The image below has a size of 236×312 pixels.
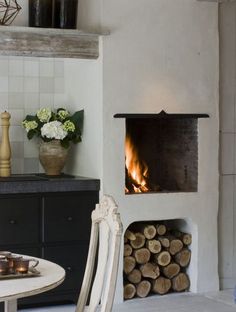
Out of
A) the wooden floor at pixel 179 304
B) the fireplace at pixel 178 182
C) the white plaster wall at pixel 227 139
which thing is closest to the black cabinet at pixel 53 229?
the wooden floor at pixel 179 304

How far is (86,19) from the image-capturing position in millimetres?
4844

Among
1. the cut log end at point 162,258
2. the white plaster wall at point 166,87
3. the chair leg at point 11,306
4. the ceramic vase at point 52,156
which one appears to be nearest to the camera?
the chair leg at point 11,306

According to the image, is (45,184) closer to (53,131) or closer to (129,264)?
(53,131)

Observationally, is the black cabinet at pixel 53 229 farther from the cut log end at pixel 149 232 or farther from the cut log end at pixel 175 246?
the cut log end at pixel 175 246

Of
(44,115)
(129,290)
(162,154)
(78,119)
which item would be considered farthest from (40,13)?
(129,290)

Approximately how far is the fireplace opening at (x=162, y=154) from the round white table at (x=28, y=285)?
2.29 meters

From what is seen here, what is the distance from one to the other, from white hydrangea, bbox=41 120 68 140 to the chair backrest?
6.25 ft

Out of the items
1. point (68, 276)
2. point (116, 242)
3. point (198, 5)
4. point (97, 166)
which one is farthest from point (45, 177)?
point (116, 242)

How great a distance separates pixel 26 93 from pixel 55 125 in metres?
0.50

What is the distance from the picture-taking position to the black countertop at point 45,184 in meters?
4.49

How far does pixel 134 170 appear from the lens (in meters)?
5.19

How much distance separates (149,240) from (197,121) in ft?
3.11

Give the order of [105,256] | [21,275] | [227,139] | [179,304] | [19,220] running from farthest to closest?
1. [227,139]
2. [179,304]
3. [19,220]
4. [105,256]
5. [21,275]

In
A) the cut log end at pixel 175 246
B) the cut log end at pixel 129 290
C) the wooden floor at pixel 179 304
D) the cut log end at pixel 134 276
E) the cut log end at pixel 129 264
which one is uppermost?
the cut log end at pixel 175 246
